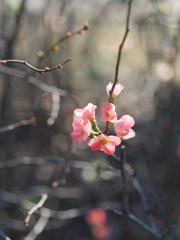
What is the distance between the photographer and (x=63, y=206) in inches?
141

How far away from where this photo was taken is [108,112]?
46.4 inches

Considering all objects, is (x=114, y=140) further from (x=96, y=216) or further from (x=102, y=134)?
(x=96, y=216)

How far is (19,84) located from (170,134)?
2.38 m

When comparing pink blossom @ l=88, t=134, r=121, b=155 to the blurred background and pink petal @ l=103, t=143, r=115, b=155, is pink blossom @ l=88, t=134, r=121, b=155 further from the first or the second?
the blurred background

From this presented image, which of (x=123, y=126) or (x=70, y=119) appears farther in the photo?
(x=70, y=119)

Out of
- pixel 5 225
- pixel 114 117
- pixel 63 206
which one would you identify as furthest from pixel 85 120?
pixel 63 206

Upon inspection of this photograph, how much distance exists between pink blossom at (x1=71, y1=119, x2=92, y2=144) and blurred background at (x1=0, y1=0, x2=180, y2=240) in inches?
58.4

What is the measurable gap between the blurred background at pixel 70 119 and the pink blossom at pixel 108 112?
153 cm

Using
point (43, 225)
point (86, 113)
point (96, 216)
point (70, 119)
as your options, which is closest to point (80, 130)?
point (86, 113)

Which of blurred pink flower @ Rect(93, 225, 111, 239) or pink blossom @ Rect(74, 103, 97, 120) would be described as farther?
blurred pink flower @ Rect(93, 225, 111, 239)

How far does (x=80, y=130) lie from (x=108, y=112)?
0.43ft

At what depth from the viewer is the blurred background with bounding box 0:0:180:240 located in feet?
9.99

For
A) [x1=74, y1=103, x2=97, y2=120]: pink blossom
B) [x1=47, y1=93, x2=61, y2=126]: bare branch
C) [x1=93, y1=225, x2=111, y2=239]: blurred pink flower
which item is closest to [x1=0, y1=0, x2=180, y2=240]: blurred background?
[x1=93, y1=225, x2=111, y2=239]: blurred pink flower

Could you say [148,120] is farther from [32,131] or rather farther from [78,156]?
[32,131]
